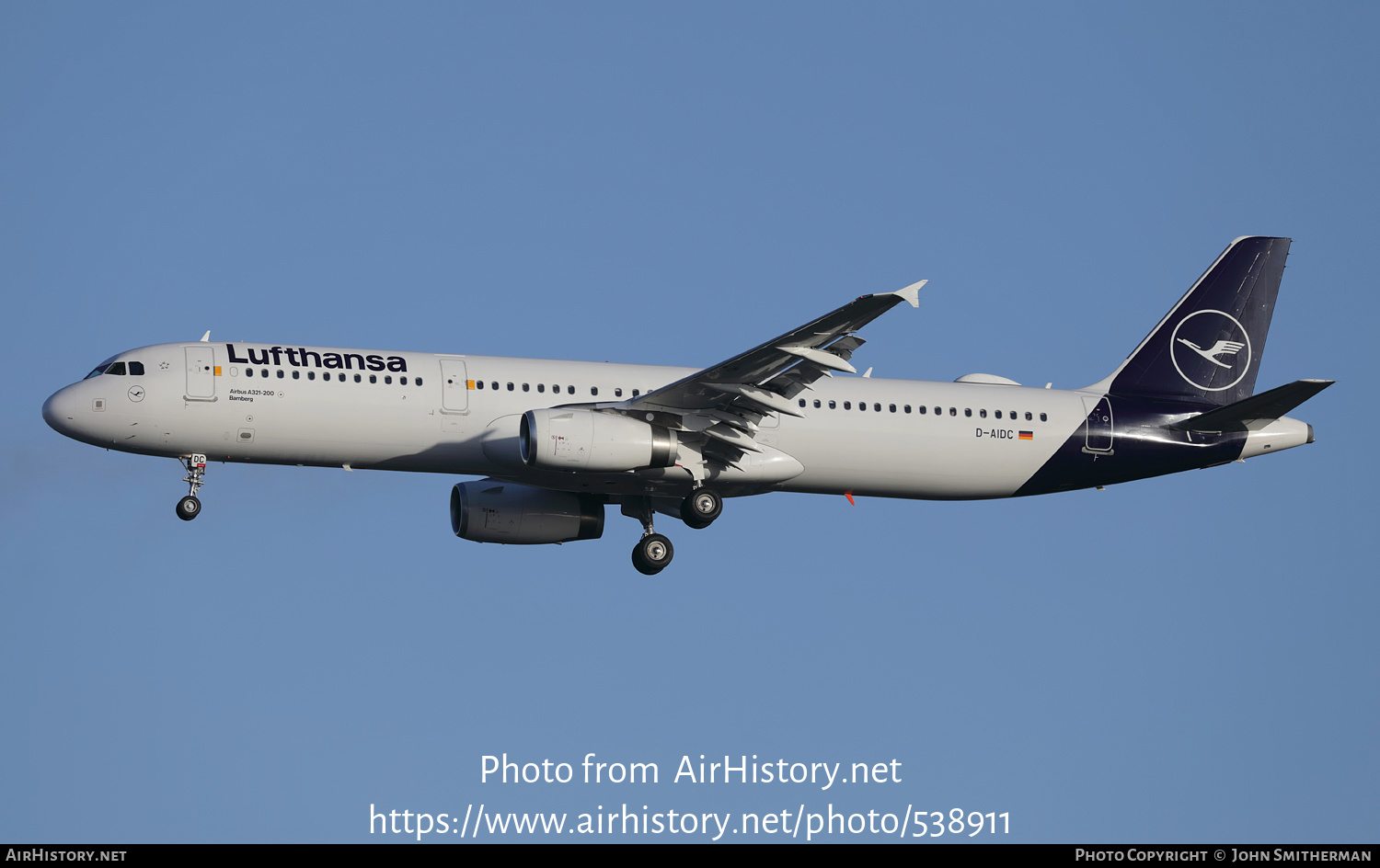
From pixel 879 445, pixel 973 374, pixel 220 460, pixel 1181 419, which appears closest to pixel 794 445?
pixel 879 445

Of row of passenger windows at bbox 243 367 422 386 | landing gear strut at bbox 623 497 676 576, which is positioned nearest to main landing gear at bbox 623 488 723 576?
landing gear strut at bbox 623 497 676 576

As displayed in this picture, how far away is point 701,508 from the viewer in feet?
145

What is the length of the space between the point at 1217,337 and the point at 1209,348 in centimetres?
54

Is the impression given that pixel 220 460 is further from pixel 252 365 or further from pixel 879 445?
pixel 879 445

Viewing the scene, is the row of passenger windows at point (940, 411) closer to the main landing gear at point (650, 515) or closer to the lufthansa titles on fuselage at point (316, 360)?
the main landing gear at point (650, 515)

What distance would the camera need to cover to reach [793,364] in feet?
138

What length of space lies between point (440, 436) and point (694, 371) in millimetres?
7079

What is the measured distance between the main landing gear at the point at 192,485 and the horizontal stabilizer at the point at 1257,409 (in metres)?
25.4

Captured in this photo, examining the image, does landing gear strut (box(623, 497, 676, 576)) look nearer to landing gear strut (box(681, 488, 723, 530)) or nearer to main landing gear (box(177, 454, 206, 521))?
landing gear strut (box(681, 488, 723, 530))

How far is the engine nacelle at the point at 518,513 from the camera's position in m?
47.6

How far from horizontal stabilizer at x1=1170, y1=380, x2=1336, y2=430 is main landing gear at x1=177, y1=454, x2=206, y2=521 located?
2537 centimetres

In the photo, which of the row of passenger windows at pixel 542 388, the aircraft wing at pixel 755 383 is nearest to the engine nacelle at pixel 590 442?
the aircraft wing at pixel 755 383

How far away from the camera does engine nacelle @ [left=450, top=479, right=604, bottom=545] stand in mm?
47625

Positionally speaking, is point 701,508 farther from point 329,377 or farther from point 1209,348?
point 1209,348
